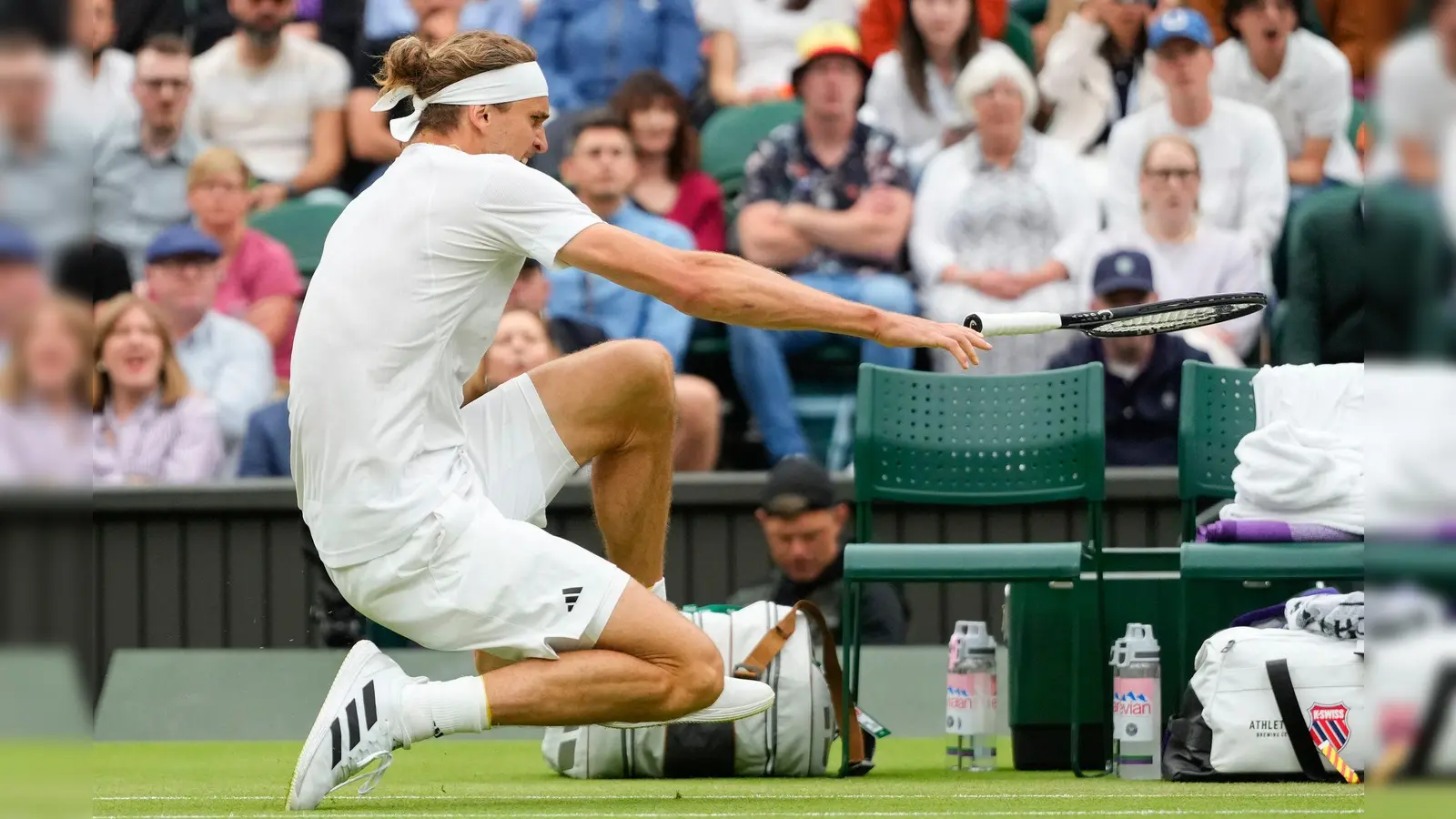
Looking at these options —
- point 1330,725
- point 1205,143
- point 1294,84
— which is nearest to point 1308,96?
point 1294,84

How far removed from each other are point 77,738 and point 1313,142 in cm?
841

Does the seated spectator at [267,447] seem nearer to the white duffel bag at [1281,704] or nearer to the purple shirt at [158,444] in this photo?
the purple shirt at [158,444]

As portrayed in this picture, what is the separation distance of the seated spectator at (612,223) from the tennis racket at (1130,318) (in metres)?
4.22

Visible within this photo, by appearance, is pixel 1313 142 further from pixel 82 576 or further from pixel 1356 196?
pixel 82 576

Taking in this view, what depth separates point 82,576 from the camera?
154cm

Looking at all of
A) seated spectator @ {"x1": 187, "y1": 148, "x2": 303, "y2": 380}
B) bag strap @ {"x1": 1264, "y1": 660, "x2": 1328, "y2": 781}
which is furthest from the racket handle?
seated spectator @ {"x1": 187, "y1": 148, "x2": 303, "y2": 380}

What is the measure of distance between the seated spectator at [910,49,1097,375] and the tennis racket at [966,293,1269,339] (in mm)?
3892

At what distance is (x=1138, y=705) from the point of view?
17.6 ft

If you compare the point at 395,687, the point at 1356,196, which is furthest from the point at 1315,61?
the point at 395,687

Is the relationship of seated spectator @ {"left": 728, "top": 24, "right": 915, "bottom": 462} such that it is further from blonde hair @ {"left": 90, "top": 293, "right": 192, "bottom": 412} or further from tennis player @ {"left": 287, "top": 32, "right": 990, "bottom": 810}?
tennis player @ {"left": 287, "top": 32, "right": 990, "bottom": 810}

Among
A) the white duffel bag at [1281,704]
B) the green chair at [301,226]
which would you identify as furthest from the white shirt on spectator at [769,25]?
the white duffel bag at [1281,704]

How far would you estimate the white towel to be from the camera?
5559 mm

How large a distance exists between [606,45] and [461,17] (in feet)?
2.42

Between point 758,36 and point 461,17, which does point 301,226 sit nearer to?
point 461,17
